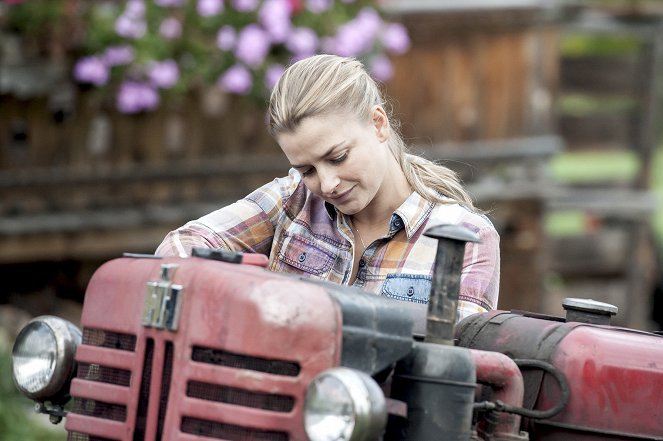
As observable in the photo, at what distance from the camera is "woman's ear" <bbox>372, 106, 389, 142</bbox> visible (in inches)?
139

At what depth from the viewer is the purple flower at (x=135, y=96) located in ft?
Result: 24.8

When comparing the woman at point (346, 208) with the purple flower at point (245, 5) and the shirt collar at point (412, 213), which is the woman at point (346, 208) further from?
the purple flower at point (245, 5)

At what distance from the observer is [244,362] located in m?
2.59

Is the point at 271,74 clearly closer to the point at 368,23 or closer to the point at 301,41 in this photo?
the point at 301,41

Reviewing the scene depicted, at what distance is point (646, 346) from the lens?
2959 millimetres

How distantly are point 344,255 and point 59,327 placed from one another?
77cm

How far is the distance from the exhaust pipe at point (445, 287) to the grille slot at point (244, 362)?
32cm

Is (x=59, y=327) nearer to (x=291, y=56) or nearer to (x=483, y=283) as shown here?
(x=483, y=283)

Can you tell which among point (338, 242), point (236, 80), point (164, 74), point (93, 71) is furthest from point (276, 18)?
point (338, 242)

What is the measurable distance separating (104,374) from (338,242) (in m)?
0.83

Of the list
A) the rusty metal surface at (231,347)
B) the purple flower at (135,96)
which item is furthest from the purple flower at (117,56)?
the rusty metal surface at (231,347)

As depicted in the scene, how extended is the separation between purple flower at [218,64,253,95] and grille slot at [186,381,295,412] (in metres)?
5.16

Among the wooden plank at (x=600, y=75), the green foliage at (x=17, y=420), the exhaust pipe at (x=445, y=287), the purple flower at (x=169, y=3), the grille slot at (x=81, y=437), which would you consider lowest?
the green foliage at (x=17, y=420)

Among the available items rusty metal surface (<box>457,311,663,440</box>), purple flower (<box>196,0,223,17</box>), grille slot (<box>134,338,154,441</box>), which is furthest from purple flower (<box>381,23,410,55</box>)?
grille slot (<box>134,338,154,441</box>)
